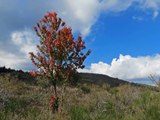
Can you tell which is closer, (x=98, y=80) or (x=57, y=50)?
(x=57, y=50)

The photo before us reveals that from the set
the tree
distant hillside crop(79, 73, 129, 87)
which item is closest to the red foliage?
the tree

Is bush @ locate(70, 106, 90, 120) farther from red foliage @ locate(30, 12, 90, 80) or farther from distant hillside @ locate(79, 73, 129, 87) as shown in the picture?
distant hillside @ locate(79, 73, 129, 87)

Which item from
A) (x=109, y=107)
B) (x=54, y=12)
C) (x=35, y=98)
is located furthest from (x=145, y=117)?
(x=35, y=98)

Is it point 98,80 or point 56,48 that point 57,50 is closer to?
point 56,48

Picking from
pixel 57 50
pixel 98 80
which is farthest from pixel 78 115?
pixel 98 80

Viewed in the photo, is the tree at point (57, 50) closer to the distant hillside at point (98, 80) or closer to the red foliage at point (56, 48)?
the red foliage at point (56, 48)

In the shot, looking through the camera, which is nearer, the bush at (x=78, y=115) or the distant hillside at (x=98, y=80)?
the bush at (x=78, y=115)

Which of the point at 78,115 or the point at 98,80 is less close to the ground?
the point at 98,80

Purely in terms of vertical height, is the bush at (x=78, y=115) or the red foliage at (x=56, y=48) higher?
the red foliage at (x=56, y=48)

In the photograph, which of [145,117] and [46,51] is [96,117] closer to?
[145,117]

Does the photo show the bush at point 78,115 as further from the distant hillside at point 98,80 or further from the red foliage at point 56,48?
the distant hillside at point 98,80

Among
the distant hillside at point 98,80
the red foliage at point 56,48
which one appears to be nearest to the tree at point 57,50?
the red foliage at point 56,48

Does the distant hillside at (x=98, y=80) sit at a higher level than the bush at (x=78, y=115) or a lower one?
higher

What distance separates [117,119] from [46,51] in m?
8.15
